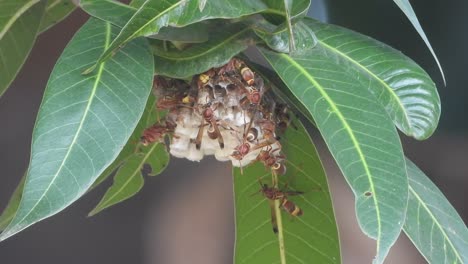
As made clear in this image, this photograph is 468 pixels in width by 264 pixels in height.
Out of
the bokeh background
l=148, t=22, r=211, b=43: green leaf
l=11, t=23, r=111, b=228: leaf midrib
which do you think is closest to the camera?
l=11, t=23, r=111, b=228: leaf midrib

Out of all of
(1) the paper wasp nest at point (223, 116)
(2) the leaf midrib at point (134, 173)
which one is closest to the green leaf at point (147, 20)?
(1) the paper wasp nest at point (223, 116)

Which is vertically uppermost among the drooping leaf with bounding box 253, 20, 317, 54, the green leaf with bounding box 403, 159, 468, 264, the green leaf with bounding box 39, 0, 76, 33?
the green leaf with bounding box 39, 0, 76, 33

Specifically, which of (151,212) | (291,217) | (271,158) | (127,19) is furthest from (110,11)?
(151,212)

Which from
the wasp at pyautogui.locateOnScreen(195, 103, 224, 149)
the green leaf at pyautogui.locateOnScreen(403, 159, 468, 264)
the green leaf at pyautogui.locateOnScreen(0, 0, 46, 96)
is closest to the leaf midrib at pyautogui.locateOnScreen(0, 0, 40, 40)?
the green leaf at pyautogui.locateOnScreen(0, 0, 46, 96)

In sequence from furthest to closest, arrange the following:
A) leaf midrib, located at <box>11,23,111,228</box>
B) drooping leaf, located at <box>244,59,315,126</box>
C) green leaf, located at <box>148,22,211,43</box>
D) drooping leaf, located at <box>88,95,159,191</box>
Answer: drooping leaf, located at <box>88,95,159,191</box>, drooping leaf, located at <box>244,59,315,126</box>, green leaf, located at <box>148,22,211,43</box>, leaf midrib, located at <box>11,23,111,228</box>

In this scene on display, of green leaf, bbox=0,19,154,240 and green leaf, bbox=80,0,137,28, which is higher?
green leaf, bbox=80,0,137,28

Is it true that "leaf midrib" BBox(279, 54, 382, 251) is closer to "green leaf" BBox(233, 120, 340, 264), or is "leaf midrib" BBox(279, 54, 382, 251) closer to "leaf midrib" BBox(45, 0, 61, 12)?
"green leaf" BBox(233, 120, 340, 264)

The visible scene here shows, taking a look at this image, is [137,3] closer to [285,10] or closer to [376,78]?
[285,10]
